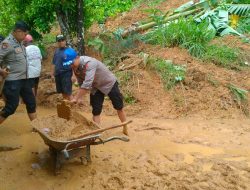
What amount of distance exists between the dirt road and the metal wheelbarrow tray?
0.63 ft

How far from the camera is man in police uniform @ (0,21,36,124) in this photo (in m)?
5.98

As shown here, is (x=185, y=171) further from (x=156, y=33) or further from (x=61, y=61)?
(x=156, y=33)

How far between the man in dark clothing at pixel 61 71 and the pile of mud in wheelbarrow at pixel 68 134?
1.69m

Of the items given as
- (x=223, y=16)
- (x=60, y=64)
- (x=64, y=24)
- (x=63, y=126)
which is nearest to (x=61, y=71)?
(x=60, y=64)

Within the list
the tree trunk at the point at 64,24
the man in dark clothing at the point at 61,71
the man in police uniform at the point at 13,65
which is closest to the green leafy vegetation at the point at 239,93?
the man in dark clothing at the point at 61,71

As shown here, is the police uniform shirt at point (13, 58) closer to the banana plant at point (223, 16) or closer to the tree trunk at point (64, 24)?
the tree trunk at point (64, 24)

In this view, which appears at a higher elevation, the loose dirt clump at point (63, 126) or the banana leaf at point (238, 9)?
the banana leaf at point (238, 9)

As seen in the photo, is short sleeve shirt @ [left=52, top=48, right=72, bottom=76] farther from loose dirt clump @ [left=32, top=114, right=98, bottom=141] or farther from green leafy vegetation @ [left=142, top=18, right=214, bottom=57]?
green leafy vegetation @ [left=142, top=18, right=214, bottom=57]

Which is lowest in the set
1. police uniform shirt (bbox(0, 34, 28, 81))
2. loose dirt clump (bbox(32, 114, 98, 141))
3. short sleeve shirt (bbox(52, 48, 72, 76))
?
loose dirt clump (bbox(32, 114, 98, 141))

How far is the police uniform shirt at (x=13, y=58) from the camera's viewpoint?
19.7ft

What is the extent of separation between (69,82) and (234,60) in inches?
168

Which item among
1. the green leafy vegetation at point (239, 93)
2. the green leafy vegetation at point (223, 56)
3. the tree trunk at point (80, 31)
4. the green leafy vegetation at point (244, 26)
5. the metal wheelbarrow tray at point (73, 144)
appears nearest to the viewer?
the metal wheelbarrow tray at point (73, 144)

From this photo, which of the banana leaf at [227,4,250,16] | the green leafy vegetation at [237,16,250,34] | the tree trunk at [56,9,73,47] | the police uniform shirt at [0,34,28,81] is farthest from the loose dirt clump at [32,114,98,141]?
the banana leaf at [227,4,250,16]

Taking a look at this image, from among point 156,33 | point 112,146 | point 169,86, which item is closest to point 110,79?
point 112,146
